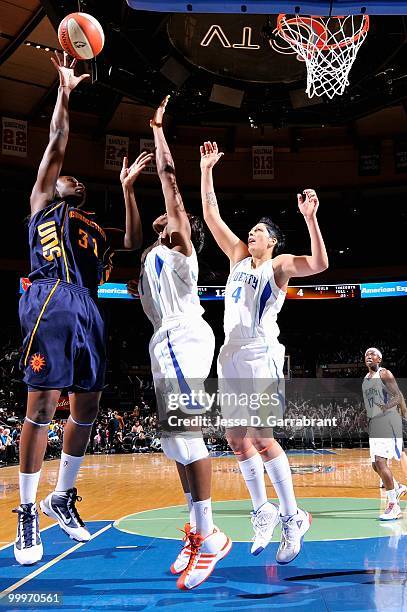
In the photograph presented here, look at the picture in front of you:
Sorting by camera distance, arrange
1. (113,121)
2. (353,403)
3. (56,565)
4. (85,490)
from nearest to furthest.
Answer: (56,565), (85,490), (113,121), (353,403)

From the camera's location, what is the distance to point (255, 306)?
4.38 meters

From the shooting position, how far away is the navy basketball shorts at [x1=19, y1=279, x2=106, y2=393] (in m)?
3.68

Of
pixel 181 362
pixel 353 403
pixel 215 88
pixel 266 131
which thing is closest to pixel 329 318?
pixel 353 403

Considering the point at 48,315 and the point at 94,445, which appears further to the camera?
the point at 94,445

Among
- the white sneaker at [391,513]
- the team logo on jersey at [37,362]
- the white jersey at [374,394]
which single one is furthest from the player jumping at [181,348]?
the white jersey at [374,394]

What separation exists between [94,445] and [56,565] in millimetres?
11852

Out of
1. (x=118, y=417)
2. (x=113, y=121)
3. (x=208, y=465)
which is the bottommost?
(x=118, y=417)

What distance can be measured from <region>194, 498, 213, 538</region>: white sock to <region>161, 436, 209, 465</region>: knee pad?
272mm

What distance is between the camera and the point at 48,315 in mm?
3750

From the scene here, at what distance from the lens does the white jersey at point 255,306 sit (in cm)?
435

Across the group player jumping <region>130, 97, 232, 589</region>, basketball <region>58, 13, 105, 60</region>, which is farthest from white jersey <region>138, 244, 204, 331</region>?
basketball <region>58, 13, 105, 60</region>

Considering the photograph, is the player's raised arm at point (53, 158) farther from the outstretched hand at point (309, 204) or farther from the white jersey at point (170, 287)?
the outstretched hand at point (309, 204)

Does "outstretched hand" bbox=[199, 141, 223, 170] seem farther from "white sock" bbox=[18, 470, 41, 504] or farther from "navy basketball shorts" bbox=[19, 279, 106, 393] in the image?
"white sock" bbox=[18, 470, 41, 504]

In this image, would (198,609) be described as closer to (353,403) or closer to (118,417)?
(118,417)
